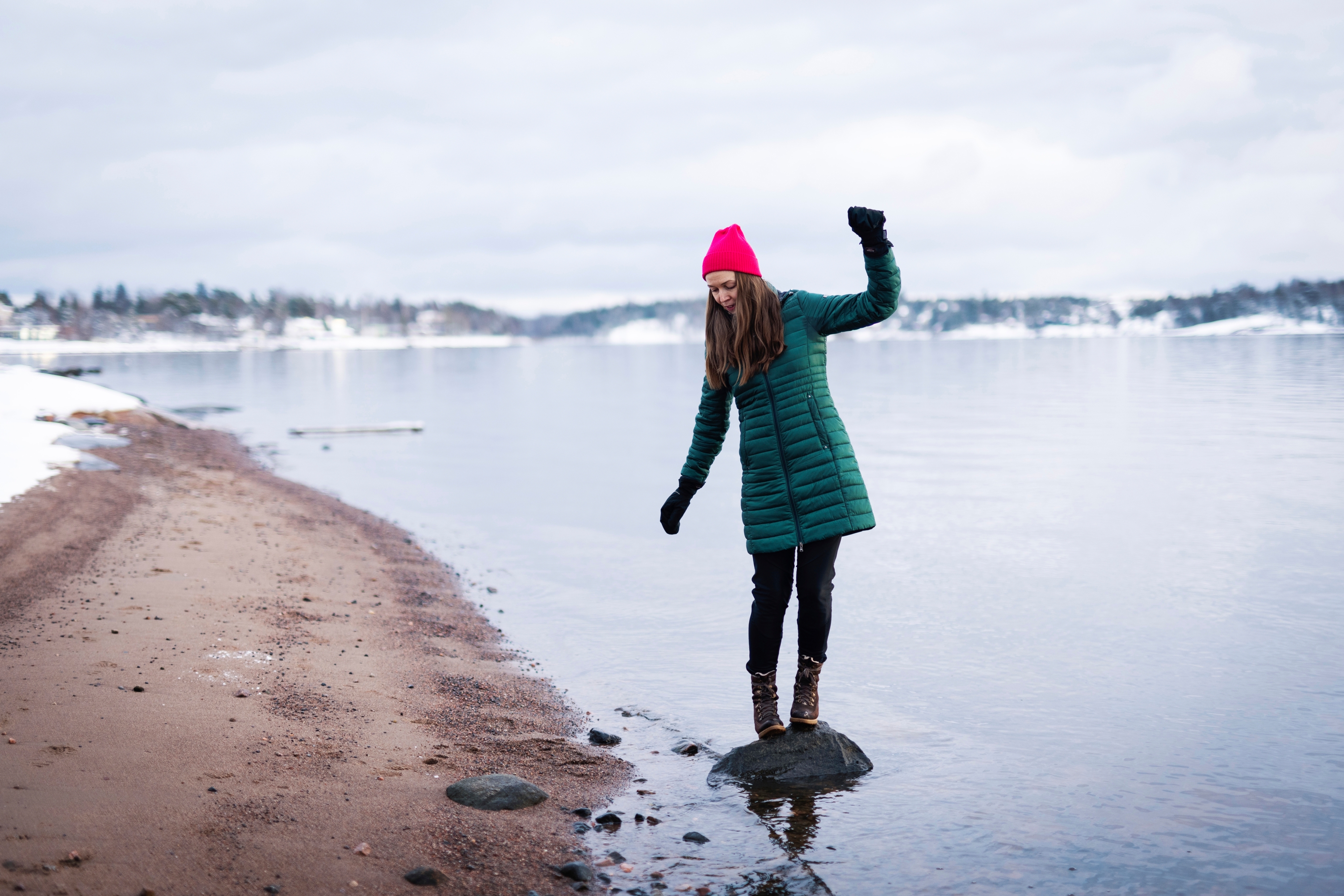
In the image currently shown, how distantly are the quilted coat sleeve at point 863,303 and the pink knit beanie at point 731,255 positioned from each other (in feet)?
0.95

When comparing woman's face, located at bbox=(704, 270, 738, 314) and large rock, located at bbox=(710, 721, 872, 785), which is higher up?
woman's face, located at bbox=(704, 270, 738, 314)

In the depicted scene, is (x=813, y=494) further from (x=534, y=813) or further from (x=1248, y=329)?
(x=1248, y=329)

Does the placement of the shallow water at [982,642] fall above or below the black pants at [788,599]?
below

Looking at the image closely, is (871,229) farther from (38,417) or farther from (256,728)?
(38,417)

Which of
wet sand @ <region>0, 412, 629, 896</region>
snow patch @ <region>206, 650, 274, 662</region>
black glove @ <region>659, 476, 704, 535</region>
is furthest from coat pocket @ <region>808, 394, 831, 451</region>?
snow patch @ <region>206, 650, 274, 662</region>

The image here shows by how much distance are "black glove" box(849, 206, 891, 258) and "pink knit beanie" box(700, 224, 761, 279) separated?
49 centimetres

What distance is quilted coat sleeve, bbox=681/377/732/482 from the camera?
199 inches

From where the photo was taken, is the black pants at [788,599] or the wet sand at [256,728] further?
the black pants at [788,599]

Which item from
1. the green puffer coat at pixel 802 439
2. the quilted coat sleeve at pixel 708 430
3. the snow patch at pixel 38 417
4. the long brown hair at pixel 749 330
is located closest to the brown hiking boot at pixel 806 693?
the green puffer coat at pixel 802 439

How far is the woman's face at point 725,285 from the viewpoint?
4.73 meters

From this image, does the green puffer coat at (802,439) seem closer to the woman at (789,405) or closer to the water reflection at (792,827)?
the woman at (789,405)

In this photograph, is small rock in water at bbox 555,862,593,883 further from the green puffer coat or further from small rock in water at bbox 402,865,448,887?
the green puffer coat

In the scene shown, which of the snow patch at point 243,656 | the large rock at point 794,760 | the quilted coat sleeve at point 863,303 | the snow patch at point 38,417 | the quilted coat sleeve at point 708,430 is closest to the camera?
the quilted coat sleeve at point 863,303

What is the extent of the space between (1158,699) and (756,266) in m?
4.54
